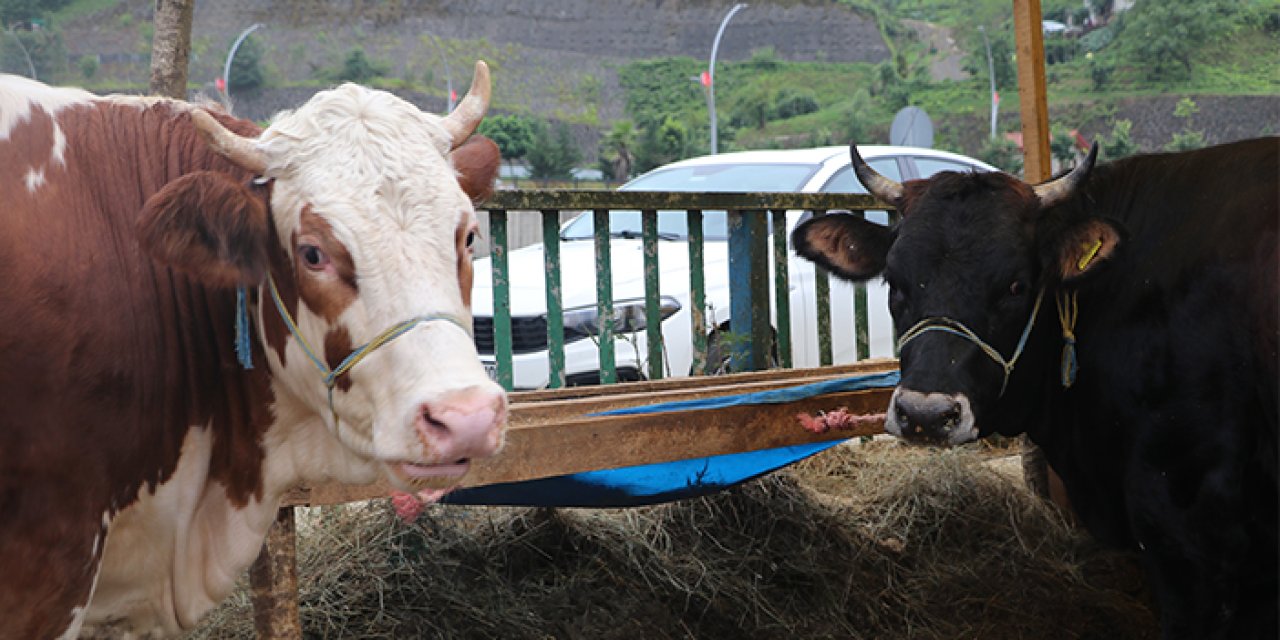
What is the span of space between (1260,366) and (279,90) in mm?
83153

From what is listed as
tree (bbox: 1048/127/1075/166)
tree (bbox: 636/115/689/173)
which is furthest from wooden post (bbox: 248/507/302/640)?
tree (bbox: 636/115/689/173)

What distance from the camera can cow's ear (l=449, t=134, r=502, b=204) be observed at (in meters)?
2.85

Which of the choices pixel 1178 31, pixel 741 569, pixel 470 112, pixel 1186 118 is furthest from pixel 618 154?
pixel 470 112

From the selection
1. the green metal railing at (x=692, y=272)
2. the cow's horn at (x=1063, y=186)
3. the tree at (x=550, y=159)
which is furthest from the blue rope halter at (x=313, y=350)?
the tree at (x=550, y=159)

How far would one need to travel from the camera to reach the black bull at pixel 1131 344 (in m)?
3.23

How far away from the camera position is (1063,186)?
361 centimetres

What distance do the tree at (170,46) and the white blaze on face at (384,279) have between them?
2626mm

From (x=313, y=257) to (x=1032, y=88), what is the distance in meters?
3.69

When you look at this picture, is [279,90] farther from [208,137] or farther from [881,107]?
[208,137]

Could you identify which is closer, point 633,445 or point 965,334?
point 633,445

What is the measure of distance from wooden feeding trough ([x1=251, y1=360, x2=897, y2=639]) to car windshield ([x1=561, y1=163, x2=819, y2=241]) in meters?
2.77

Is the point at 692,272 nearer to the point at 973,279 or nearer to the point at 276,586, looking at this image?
the point at 973,279

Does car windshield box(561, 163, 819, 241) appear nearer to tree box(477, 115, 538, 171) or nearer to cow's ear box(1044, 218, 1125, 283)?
cow's ear box(1044, 218, 1125, 283)

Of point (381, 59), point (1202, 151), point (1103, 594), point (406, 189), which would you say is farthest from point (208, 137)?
point (381, 59)
